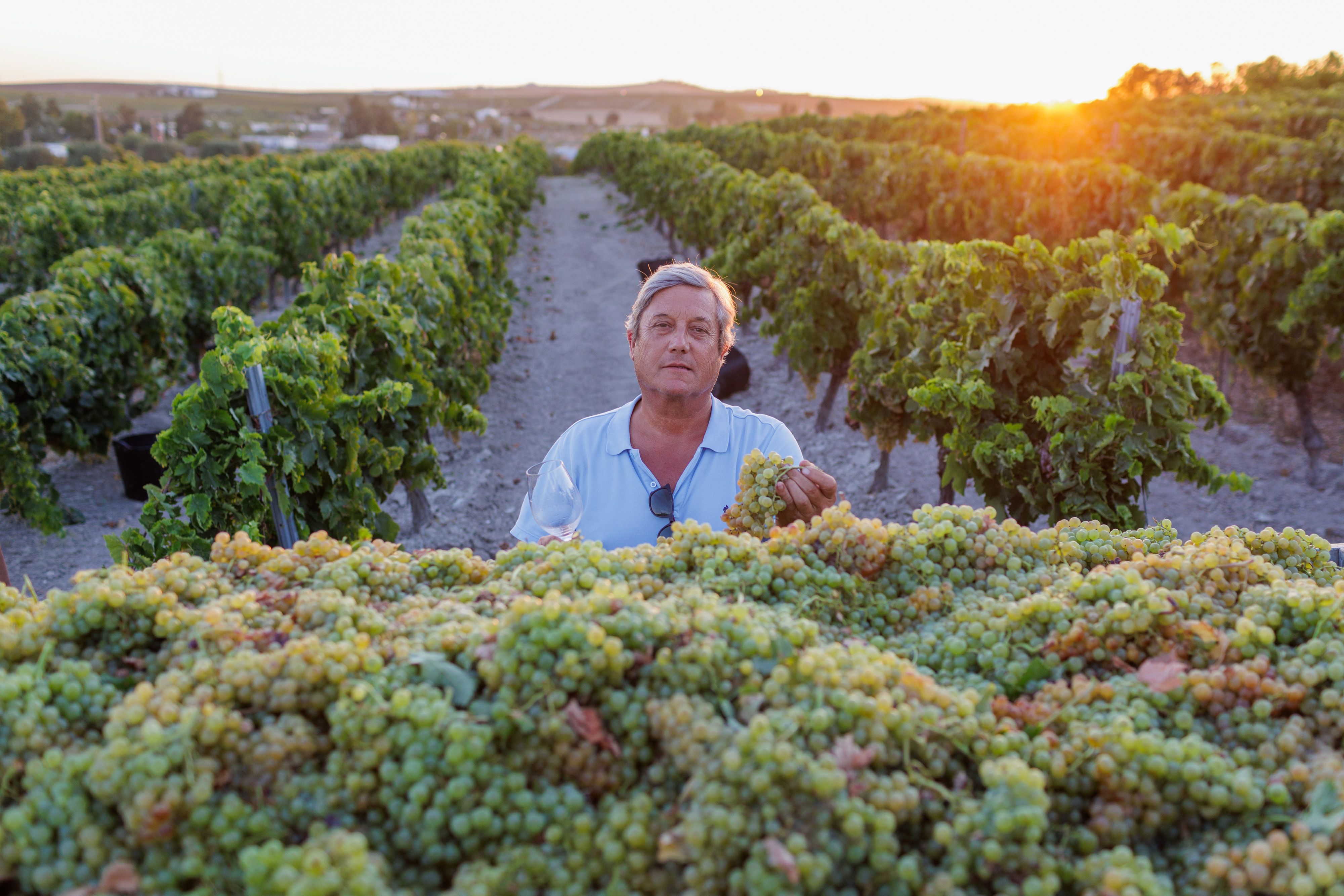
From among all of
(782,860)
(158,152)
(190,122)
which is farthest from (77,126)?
(782,860)

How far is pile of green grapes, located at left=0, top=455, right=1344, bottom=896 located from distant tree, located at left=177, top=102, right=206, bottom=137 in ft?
376

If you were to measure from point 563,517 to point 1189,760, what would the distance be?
6.45ft

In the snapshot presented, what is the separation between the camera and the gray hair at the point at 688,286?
131 inches

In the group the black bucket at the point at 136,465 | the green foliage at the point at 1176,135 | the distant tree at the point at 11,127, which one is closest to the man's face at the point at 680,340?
the black bucket at the point at 136,465

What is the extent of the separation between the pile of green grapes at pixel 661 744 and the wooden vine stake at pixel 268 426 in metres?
2.70

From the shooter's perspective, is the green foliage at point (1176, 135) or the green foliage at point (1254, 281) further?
the green foliage at point (1176, 135)

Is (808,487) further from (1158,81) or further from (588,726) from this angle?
(1158,81)

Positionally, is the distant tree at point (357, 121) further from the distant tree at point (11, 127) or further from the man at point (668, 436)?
the man at point (668, 436)

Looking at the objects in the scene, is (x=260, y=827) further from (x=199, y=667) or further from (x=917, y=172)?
(x=917, y=172)

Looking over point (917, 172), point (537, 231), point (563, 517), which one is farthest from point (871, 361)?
point (537, 231)

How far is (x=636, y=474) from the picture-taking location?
3.47 meters

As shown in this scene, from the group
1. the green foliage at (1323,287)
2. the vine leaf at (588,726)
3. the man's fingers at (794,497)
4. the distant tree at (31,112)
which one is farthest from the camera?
the distant tree at (31,112)

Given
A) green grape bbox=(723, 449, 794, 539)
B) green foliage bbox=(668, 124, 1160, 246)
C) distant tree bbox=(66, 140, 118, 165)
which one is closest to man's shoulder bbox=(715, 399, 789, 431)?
green grape bbox=(723, 449, 794, 539)

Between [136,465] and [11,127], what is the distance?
3638 inches
